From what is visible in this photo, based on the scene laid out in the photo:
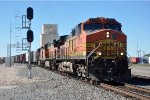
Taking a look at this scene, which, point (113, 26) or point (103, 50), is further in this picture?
point (113, 26)

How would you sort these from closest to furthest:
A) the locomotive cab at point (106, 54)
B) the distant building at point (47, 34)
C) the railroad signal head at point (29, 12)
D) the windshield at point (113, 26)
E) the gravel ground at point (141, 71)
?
the locomotive cab at point (106, 54)
the windshield at point (113, 26)
the railroad signal head at point (29, 12)
the gravel ground at point (141, 71)
the distant building at point (47, 34)

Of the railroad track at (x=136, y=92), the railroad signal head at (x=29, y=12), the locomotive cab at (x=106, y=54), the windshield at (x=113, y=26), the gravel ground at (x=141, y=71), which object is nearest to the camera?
the railroad track at (x=136, y=92)

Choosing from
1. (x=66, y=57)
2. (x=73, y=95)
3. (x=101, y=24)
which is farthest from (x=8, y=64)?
(x=73, y=95)

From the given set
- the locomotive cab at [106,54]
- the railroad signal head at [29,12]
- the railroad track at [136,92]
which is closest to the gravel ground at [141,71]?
the railroad signal head at [29,12]

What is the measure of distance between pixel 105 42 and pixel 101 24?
1387 mm

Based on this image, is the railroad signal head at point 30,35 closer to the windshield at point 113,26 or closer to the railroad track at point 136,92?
the windshield at point 113,26

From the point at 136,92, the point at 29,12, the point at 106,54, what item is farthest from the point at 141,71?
the point at 136,92

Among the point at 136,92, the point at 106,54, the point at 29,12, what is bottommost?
the point at 136,92

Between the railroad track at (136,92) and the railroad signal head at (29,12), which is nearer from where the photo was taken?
the railroad track at (136,92)

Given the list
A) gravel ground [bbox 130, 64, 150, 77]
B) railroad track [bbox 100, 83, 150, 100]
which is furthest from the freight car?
gravel ground [bbox 130, 64, 150, 77]

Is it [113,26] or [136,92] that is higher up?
[113,26]

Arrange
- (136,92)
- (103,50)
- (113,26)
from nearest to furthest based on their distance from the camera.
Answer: (136,92) → (103,50) → (113,26)

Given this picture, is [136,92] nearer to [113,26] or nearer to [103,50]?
[103,50]

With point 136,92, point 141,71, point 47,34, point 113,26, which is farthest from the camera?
point 47,34
